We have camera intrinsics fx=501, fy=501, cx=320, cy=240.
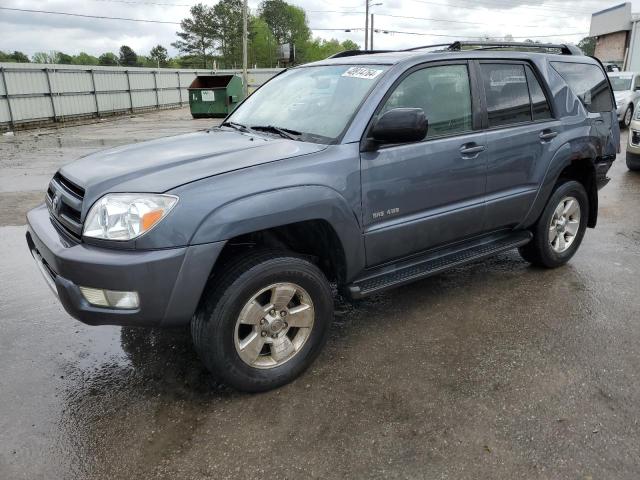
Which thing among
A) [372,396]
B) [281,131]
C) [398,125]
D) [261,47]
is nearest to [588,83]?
[398,125]

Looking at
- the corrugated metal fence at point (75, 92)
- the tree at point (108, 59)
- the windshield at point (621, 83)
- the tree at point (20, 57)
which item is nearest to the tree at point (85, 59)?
the tree at point (108, 59)

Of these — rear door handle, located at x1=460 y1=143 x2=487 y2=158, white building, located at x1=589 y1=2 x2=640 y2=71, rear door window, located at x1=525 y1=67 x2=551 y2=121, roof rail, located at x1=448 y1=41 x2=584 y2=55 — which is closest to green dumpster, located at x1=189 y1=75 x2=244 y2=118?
→ roof rail, located at x1=448 y1=41 x2=584 y2=55

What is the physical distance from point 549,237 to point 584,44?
11677cm

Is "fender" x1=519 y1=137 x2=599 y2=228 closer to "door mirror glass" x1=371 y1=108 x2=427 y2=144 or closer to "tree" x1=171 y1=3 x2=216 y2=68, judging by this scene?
"door mirror glass" x1=371 y1=108 x2=427 y2=144

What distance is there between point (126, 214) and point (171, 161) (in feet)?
1.70

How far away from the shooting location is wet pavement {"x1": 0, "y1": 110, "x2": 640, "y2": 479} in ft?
7.52

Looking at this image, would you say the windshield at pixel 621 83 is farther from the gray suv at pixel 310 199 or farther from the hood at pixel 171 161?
the hood at pixel 171 161

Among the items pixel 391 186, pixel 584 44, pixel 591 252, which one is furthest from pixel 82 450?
pixel 584 44

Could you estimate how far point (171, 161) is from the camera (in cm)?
279

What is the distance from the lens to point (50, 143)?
13523 millimetres

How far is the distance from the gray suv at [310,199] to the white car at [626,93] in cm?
1257

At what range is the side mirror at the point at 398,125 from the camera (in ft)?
9.29

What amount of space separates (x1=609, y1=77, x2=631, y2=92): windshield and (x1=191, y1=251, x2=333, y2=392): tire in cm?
1647

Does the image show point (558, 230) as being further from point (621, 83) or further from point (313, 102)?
point (621, 83)
